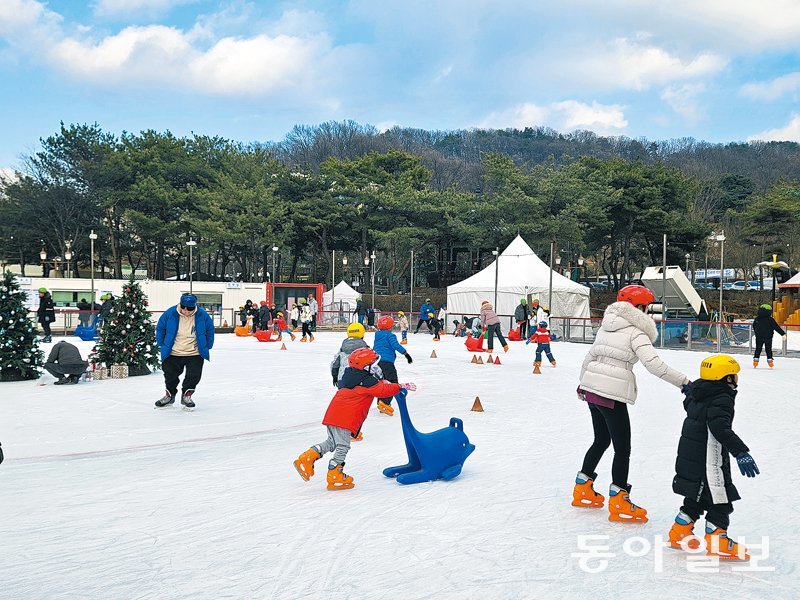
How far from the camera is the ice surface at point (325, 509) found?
348 cm

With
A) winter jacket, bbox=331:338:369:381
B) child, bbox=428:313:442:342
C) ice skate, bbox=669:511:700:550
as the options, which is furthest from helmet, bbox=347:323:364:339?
child, bbox=428:313:442:342

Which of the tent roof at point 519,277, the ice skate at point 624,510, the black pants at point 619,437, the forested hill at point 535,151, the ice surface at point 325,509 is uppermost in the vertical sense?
the forested hill at point 535,151

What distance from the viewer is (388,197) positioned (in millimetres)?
46500

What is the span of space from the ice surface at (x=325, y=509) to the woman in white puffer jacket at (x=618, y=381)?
0.55ft

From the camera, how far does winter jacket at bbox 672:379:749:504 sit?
3.71 meters

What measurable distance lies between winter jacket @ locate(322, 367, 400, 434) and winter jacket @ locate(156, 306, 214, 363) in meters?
4.13

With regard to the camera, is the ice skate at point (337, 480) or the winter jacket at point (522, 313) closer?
the ice skate at point (337, 480)

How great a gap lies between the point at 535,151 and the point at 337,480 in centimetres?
14630

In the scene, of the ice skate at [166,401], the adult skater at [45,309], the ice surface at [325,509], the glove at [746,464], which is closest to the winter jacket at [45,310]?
the adult skater at [45,309]

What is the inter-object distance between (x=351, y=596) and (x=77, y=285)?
3418cm

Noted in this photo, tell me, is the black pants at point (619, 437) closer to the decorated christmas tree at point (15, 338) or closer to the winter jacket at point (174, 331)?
the winter jacket at point (174, 331)

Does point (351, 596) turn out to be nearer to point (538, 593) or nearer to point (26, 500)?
point (538, 593)

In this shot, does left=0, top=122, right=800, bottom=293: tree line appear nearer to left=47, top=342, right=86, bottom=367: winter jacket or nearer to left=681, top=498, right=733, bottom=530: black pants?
left=47, top=342, right=86, bottom=367: winter jacket

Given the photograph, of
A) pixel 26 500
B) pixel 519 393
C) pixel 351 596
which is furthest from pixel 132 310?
pixel 351 596
